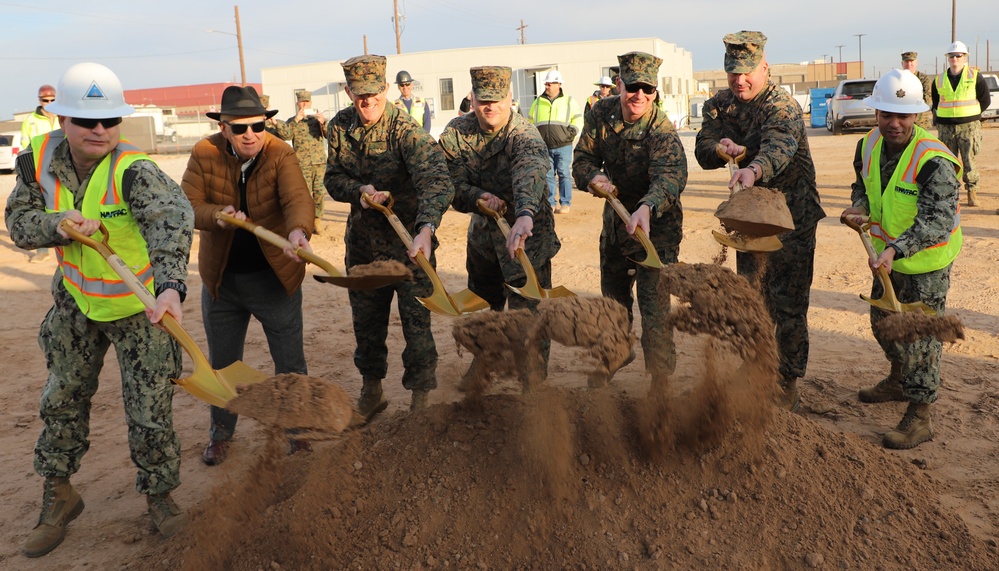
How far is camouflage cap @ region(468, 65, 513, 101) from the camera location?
4445mm

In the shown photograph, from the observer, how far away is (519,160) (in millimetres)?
4480

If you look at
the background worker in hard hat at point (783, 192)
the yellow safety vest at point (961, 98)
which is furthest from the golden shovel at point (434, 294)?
the yellow safety vest at point (961, 98)

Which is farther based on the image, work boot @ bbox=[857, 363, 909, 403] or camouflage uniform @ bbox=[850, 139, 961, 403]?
work boot @ bbox=[857, 363, 909, 403]

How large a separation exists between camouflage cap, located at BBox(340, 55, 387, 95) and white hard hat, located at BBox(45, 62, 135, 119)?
4.64 feet

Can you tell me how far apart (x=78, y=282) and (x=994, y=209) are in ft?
35.5

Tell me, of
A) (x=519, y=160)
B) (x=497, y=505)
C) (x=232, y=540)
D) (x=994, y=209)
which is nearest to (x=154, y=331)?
(x=232, y=540)

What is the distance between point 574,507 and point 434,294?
5.12 feet

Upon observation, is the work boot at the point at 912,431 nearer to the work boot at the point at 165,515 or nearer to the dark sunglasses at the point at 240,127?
the work boot at the point at 165,515

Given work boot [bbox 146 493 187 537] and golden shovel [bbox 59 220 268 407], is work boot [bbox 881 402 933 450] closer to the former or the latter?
golden shovel [bbox 59 220 268 407]

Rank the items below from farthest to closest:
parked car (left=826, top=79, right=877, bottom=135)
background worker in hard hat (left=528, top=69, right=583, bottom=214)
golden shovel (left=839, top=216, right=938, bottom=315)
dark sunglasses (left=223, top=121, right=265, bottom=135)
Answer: parked car (left=826, top=79, right=877, bottom=135) < background worker in hard hat (left=528, top=69, right=583, bottom=214) < golden shovel (left=839, top=216, right=938, bottom=315) < dark sunglasses (left=223, top=121, right=265, bottom=135)

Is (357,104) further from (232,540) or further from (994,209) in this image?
(994,209)

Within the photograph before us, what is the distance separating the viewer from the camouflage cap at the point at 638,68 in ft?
14.9

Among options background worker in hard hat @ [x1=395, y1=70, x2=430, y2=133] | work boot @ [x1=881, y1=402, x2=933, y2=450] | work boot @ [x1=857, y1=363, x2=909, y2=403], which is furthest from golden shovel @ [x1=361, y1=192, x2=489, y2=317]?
background worker in hard hat @ [x1=395, y1=70, x2=430, y2=133]

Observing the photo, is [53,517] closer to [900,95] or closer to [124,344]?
[124,344]
